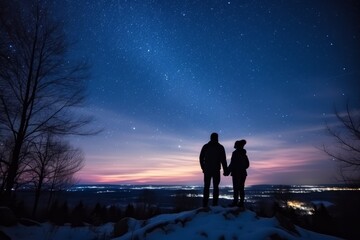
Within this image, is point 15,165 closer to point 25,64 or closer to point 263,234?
point 25,64

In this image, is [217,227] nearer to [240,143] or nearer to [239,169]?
[239,169]

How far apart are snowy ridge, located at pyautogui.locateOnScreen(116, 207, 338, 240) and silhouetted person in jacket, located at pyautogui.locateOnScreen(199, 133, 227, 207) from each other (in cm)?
99

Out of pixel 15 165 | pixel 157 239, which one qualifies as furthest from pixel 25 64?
pixel 157 239

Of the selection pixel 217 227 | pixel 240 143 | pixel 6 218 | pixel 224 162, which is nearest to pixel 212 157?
pixel 224 162

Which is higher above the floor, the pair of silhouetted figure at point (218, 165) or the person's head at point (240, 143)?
the person's head at point (240, 143)

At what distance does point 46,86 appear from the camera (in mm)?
9844

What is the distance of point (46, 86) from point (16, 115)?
67.0 inches

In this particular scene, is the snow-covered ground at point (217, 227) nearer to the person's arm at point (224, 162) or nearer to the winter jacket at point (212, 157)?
the winter jacket at point (212, 157)

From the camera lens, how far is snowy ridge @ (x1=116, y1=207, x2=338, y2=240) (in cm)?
541

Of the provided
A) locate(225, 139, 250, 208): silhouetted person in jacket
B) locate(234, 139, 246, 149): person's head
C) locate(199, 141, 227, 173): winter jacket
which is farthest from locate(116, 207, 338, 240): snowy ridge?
locate(234, 139, 246, 149): person's head

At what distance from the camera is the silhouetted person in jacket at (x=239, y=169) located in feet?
26.6

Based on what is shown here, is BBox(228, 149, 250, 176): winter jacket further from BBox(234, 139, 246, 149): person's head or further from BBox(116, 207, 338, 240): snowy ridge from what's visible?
BBox(116, 207, 338, 240): snowy ridge

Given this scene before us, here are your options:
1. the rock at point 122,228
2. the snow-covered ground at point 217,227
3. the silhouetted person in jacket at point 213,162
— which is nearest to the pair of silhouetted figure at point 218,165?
the silhouetted person in jacket at point 213,162

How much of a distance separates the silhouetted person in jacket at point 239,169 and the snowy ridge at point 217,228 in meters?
1.53
